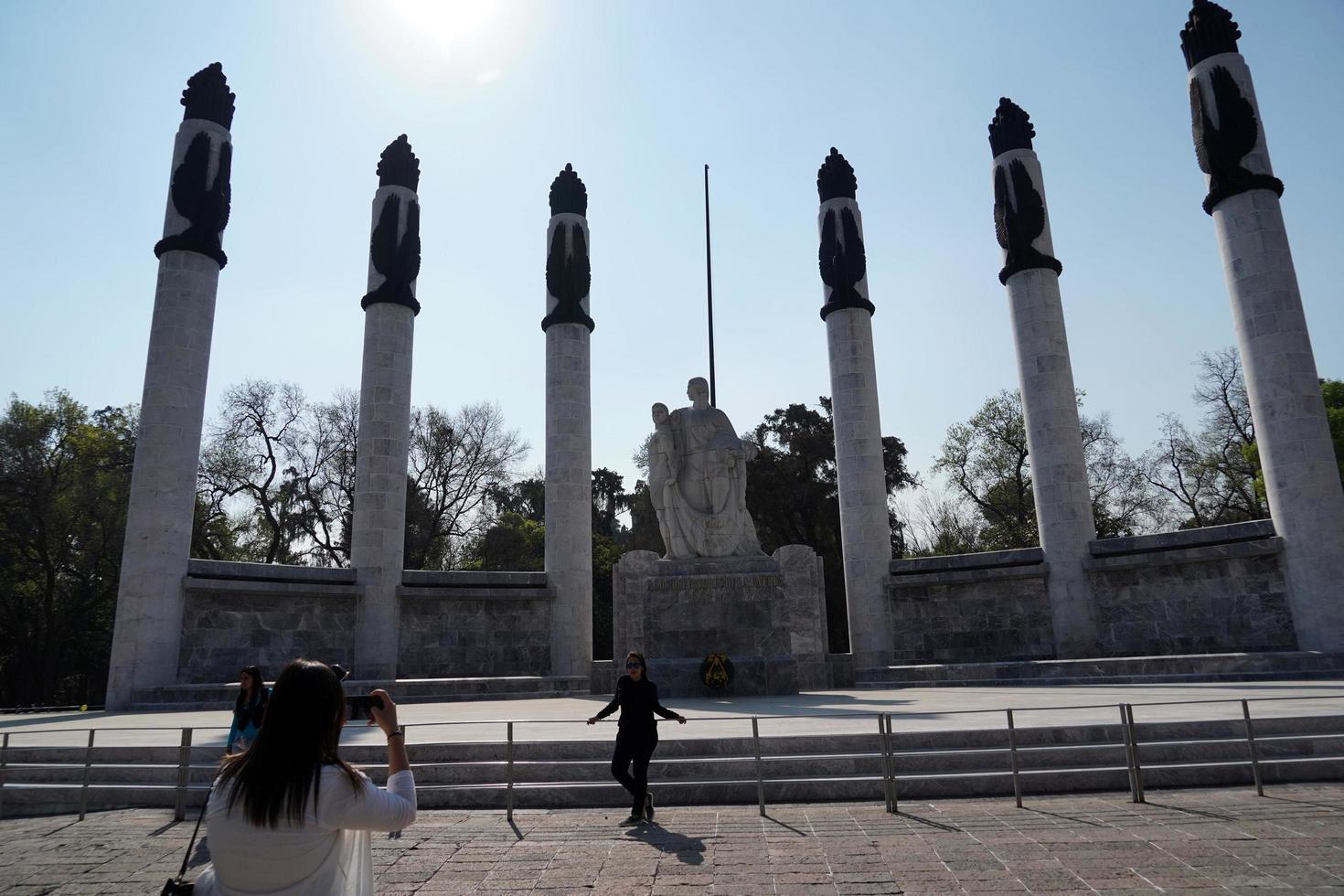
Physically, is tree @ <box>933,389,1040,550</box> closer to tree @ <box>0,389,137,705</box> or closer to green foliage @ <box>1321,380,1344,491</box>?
green foliage @ <box>1321,380,1344,491</box>

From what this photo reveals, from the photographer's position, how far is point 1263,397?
17375 mm

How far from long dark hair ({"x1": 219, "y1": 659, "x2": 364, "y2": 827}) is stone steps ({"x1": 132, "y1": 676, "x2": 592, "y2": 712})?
602 inches

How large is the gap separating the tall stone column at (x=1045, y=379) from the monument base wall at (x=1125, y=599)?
0.45 metres

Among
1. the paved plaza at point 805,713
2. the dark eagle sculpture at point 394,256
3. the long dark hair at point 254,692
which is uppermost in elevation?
the dark eagle sculpture at point 394,256

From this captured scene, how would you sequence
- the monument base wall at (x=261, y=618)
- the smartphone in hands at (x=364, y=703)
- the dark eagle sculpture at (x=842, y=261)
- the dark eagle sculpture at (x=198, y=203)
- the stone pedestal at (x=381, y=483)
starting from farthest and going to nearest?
the dark eagle sculpture at (x=842, y=261) → the stone pedestal at (x=381, y=483) → the dark eagle sculpture at (x=198, y=203) → the monument base wall at (x=261, y=618) → the smartphone in hands at (x=364, y=703)

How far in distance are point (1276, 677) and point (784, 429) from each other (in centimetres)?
2653

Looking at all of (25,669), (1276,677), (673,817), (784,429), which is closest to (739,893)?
(673,817)

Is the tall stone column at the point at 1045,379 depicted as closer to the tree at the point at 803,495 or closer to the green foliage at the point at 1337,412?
the green foliage at the point at 1337,412

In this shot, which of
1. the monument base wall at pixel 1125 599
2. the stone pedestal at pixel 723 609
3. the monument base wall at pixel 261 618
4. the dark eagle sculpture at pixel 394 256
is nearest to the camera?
the stone pedestal at pixel 723 609

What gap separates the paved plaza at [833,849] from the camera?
4922 millimetres

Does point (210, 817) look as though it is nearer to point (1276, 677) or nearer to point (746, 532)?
point (746, 532)

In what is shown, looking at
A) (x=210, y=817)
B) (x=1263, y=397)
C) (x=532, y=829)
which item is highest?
(x=1263, y=397)

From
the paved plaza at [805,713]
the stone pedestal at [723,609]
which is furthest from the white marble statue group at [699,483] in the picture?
the paved plaza at [805,713]

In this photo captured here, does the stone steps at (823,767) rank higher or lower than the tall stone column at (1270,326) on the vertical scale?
lower
